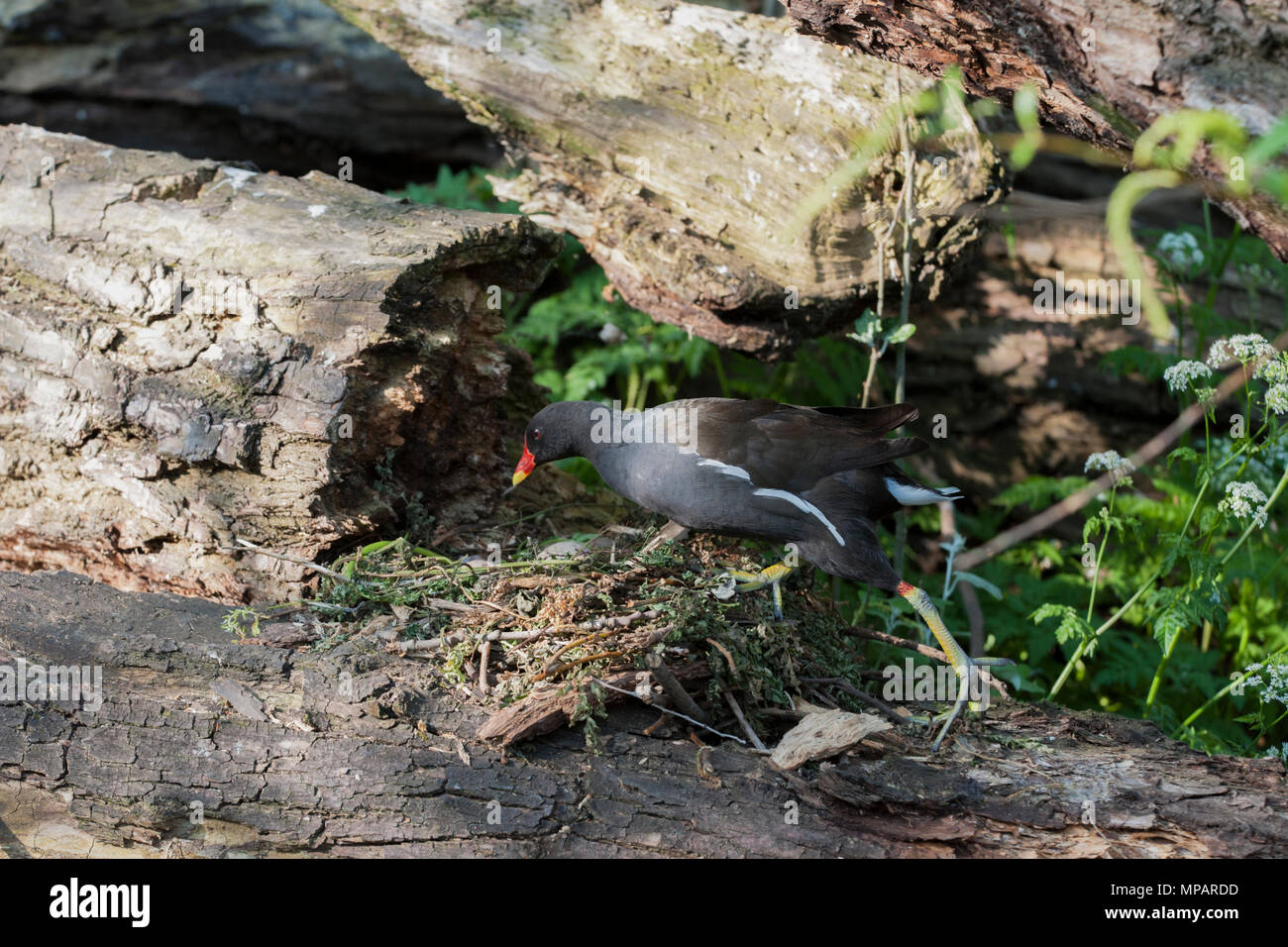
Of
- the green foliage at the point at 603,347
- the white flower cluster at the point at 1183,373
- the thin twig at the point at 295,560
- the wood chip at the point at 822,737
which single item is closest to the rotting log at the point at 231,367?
the thin twig at the point at 295,560

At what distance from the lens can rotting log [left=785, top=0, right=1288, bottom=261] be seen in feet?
7.25

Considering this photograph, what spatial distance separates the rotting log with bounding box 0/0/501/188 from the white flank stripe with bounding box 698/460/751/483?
16.0ft

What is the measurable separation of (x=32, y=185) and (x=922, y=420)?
17.1ft

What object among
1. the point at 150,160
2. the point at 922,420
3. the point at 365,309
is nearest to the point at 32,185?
the point at 150,160

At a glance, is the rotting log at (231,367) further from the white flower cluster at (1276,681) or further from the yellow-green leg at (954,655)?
the white flower cluster at (1276,681)

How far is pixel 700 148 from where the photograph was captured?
5.06 meters

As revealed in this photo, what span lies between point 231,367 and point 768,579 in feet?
7.66

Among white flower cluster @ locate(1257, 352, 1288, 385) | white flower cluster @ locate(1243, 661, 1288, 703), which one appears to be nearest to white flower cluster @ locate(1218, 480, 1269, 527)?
white flower cluster @ locate(1257, 352, 1288, 385)

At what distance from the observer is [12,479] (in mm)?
4625

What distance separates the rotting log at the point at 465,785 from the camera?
3127 millimetres

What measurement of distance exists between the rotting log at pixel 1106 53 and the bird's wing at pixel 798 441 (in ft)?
4.41

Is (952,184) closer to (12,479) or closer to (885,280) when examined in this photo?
(885,280)

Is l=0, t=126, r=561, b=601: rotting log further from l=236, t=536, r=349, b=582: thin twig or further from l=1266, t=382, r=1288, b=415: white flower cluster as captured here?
l=1266, t=382, r=1288, b=415: white flower cluster

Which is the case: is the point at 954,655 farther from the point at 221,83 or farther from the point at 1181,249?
the point at 221,83
